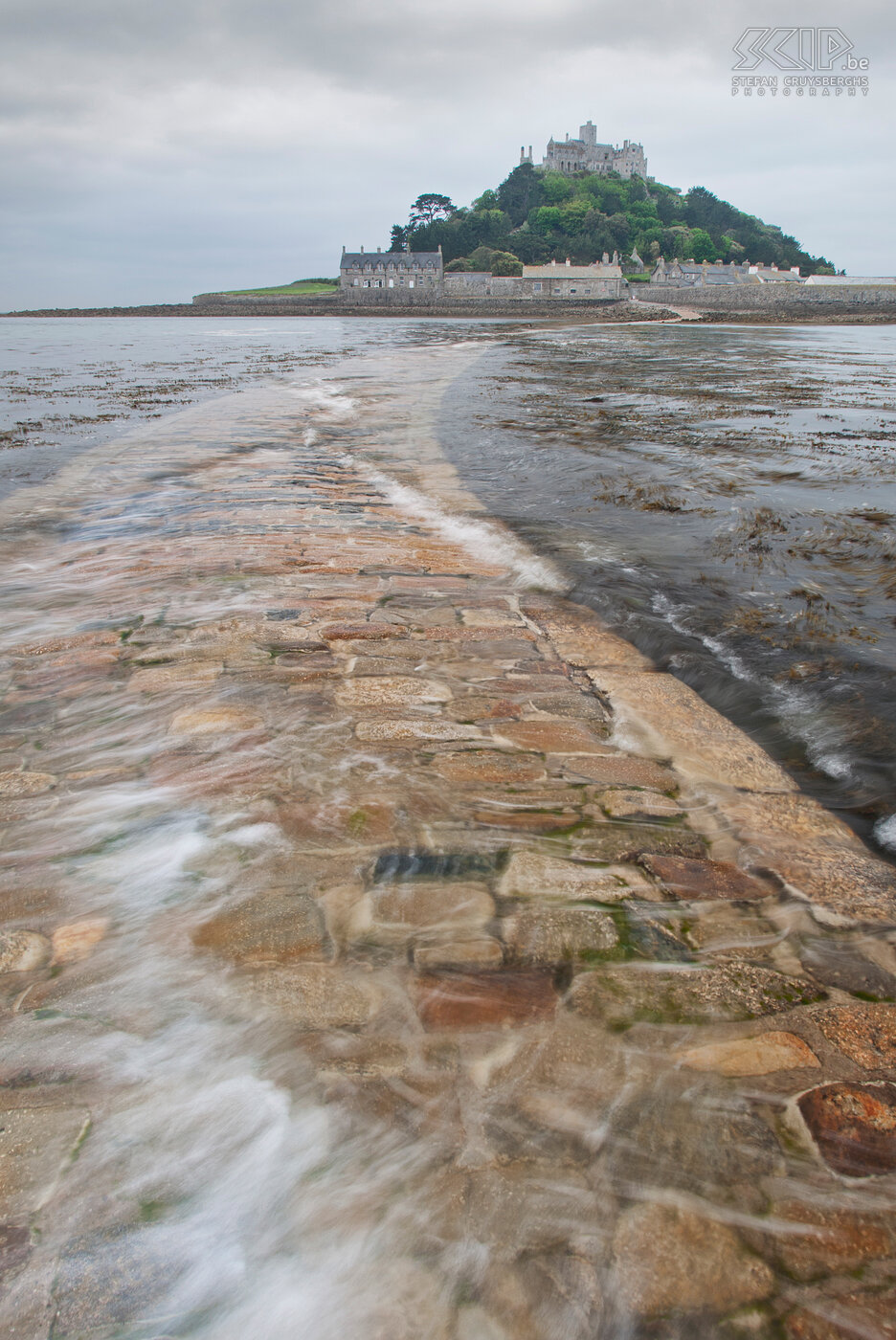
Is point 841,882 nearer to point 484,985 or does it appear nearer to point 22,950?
point 484,985

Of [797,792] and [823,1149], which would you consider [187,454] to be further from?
[823,1149]

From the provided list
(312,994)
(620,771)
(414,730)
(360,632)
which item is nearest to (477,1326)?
(312,994)

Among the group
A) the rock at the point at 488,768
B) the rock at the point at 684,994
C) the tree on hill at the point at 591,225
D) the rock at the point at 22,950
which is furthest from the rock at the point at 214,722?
the tree on hill at the point at 591,225

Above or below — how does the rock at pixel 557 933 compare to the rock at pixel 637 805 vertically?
below

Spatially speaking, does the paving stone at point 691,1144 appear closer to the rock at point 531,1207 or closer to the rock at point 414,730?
the rock at point 531,1207

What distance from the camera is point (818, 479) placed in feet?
29.1

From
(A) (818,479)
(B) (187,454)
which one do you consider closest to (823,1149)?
(A) (818,479)

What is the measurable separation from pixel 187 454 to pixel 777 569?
8404 mm

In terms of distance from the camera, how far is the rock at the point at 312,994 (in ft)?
6.42

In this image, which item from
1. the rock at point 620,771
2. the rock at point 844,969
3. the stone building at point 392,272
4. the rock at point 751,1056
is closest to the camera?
the rock at point 751,1056

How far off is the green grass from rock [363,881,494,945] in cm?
14114

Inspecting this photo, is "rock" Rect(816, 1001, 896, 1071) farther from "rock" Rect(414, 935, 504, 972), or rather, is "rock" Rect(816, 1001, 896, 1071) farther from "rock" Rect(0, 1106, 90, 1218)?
"rock" Rect(0, 1106, 90, 1218)

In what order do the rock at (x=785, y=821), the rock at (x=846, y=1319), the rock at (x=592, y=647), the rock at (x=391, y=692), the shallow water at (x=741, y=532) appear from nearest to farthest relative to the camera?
the rock at (x=846, y=1319) < the rock at (x=785, y=821) < the rock at (x=391, y=692) < the shallow water at (x=741, y=532) < the rock at (x=592, y=647)

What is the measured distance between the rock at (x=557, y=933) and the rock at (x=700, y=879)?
30 cm
